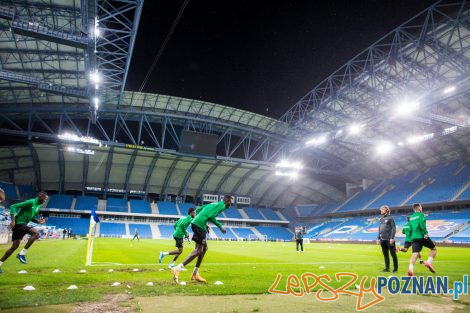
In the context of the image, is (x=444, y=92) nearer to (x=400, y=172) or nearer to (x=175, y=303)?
(x=175, y=303)

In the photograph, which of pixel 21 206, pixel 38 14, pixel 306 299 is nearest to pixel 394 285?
pixel 306 299

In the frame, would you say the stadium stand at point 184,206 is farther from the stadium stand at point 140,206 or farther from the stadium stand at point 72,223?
the stadium stand at point 72,223

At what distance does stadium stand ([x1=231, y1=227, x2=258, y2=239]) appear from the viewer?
67425mm

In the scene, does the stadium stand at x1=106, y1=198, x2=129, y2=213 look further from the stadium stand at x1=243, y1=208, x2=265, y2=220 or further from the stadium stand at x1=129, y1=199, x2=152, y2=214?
the stadium stand at x1=243, y1=208, x2=265, y2=220

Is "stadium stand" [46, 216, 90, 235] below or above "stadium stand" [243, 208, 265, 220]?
below

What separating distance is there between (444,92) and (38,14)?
33.0 meters

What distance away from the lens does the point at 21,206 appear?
9.52m

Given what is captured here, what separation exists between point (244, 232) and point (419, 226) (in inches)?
2439

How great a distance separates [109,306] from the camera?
518cm

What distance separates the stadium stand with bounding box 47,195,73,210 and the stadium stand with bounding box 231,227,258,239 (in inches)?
1265

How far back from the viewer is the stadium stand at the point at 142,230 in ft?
199

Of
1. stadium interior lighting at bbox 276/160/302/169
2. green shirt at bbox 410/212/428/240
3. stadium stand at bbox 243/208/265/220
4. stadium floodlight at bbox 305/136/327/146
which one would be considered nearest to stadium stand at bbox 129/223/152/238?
stadium stand at bbox 243/208/265/220

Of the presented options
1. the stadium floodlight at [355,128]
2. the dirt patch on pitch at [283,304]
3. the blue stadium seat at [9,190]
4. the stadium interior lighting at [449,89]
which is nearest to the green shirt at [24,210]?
the dirt patch on pitch at [283,304]

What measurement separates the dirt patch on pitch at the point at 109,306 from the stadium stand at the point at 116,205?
2454 inches
